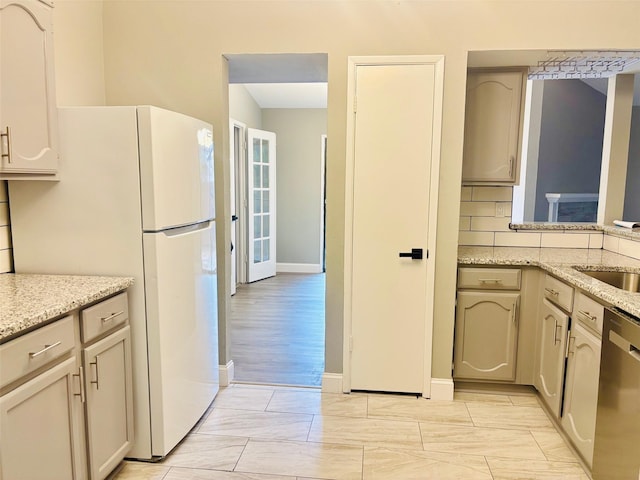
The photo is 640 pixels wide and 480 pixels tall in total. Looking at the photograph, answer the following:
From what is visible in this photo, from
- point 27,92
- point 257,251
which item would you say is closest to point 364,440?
point 27,92

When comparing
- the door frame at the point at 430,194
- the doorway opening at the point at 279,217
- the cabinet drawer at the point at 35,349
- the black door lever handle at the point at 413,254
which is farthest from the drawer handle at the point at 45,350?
the doorway opening at the point at 279,217

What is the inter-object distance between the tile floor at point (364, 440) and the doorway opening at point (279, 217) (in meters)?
0.88

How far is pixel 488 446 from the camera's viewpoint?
230 cm

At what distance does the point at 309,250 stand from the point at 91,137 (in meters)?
4.88

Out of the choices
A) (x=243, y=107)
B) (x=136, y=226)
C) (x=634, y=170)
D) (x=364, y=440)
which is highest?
(x=243, y=107)

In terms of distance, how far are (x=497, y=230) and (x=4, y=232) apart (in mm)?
3023

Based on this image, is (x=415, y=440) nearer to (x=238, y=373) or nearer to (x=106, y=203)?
(x=238, y=373)

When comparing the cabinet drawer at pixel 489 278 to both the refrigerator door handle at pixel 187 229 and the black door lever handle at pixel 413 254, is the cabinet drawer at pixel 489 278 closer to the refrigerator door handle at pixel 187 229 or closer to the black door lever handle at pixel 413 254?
the black door lever handle at pixel 413 254

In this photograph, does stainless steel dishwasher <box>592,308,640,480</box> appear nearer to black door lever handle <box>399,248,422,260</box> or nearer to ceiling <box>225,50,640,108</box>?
black door lever handle <box>399,248,422,260</box>

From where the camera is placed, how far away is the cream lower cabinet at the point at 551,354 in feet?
7.71

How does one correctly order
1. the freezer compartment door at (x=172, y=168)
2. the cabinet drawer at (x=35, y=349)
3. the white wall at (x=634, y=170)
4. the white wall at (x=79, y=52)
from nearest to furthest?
the cabinet drawer at (x=35, y=349) → the freezer compartment door at (x=172, y=168) → the white wall at (x=79, y=52) → the white wall at (x=634, y=170)

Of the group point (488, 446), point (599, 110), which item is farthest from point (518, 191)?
point (488, 446)

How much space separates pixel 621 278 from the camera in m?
2.47

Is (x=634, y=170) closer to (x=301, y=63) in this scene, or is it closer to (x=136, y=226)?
(x=301, y=63)
